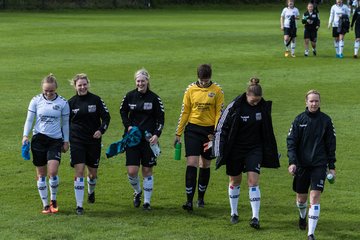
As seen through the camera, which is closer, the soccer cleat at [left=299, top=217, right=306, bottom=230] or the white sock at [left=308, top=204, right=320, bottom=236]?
the white sock at [left=308, top=204, right=320, bottom=236]

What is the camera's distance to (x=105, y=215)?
39.9 feet

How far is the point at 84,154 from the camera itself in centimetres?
1247

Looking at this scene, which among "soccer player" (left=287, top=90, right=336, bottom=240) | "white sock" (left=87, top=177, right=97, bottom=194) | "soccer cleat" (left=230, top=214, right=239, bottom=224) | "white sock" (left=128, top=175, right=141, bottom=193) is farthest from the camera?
"white sock" (left=87, top=177, right=97, bottom=194)

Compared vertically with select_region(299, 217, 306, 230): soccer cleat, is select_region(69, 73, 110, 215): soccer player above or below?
above

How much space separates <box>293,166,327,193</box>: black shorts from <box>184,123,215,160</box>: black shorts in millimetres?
1768

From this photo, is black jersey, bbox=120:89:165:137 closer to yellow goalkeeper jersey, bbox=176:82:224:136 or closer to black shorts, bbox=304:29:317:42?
yellow goalkeeper jersey, bbox=176:82:224:136

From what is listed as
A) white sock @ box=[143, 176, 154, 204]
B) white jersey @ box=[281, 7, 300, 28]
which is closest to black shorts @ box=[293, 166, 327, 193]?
white sock @ box=[143, 176, 154, 204]

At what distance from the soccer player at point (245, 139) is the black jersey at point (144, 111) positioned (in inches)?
46.7

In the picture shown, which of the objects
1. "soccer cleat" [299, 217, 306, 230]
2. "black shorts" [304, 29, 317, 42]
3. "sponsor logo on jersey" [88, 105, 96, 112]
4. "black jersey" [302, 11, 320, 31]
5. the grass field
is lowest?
the grass field

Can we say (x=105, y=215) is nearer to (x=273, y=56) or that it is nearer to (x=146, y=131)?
(x=146, y=131)

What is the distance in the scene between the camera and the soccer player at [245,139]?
456 inches

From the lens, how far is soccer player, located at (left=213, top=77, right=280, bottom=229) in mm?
11586

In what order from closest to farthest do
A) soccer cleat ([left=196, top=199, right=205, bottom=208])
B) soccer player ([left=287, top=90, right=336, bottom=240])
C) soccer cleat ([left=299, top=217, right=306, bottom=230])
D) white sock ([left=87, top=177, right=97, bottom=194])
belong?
soccer player ([left=287, top=90, right=336, bottom=240]), soccer cleat ([left=299, top=217, right=306, bottom=230]), soccer cleat ([left=196, top=199, right=205, bottom=208]), white sock ([left=87, top=177, right=97, bottom=194])

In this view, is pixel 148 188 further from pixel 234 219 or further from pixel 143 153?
pixel 234 219
